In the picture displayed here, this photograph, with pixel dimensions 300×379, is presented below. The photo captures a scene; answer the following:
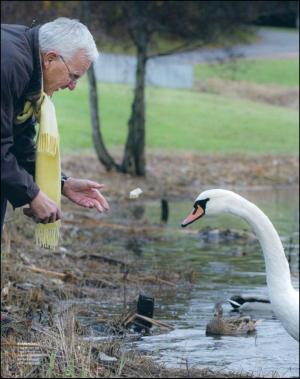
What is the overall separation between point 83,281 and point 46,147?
230 inches

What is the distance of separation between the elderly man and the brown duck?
3.73 m

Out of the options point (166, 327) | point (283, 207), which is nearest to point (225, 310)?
point (166, 327)

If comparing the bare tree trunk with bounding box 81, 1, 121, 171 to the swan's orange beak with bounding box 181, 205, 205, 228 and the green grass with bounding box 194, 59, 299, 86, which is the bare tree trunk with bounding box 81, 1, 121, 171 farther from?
the green grass with bounding box 194, 59, 299, 86

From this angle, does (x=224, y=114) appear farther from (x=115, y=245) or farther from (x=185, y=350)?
(x=185, y=350)

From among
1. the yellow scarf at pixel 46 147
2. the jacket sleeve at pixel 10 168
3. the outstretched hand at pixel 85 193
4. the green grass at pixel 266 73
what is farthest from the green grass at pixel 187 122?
the jacket sleeve at pixel 10 168

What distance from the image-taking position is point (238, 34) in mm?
24734

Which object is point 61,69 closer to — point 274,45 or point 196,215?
point 196,215

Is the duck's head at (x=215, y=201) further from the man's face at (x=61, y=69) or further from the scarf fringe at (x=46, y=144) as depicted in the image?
the man's face at (x=61, y=69)

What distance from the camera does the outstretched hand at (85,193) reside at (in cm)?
798

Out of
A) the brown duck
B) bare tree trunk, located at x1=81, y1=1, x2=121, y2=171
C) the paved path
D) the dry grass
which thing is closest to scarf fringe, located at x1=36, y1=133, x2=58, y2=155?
the brown duck

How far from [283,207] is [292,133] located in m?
14.8

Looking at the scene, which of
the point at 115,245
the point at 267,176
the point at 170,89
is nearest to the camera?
the point at 115,245

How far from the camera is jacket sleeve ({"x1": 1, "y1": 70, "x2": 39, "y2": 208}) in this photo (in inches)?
267

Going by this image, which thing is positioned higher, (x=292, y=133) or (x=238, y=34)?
(x=238, y=34)
